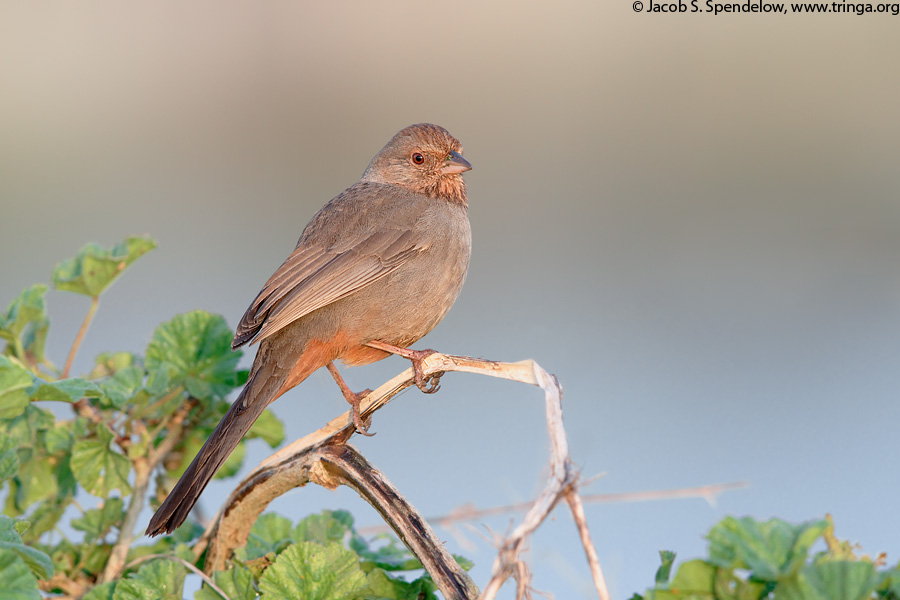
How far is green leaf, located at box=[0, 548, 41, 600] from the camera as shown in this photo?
1.53 meters

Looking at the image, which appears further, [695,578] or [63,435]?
[63,435]

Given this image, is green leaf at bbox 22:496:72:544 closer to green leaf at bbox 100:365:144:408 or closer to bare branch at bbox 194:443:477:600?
green leaf at bbox 100:365:144:408

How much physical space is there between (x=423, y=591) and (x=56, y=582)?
3.65 ft

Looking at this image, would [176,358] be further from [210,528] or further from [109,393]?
[210,528]

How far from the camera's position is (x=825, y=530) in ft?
4.26

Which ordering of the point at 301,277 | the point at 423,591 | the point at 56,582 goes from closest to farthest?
the point at 423,591
the point at 56,582
the point at 301,277

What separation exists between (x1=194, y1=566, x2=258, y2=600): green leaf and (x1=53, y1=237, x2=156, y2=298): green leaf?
130 centimetres

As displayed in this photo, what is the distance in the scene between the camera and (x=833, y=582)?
3.83 ft

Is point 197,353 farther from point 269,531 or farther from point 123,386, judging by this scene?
A: point 269,531

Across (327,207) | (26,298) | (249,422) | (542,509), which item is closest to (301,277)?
(327,207)

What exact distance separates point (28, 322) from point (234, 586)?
1316 mm

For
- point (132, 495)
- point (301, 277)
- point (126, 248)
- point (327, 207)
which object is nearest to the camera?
point (132, 495)

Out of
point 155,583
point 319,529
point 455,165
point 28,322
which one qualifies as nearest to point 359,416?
point 319,529

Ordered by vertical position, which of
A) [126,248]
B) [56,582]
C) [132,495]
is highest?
[126,248]
